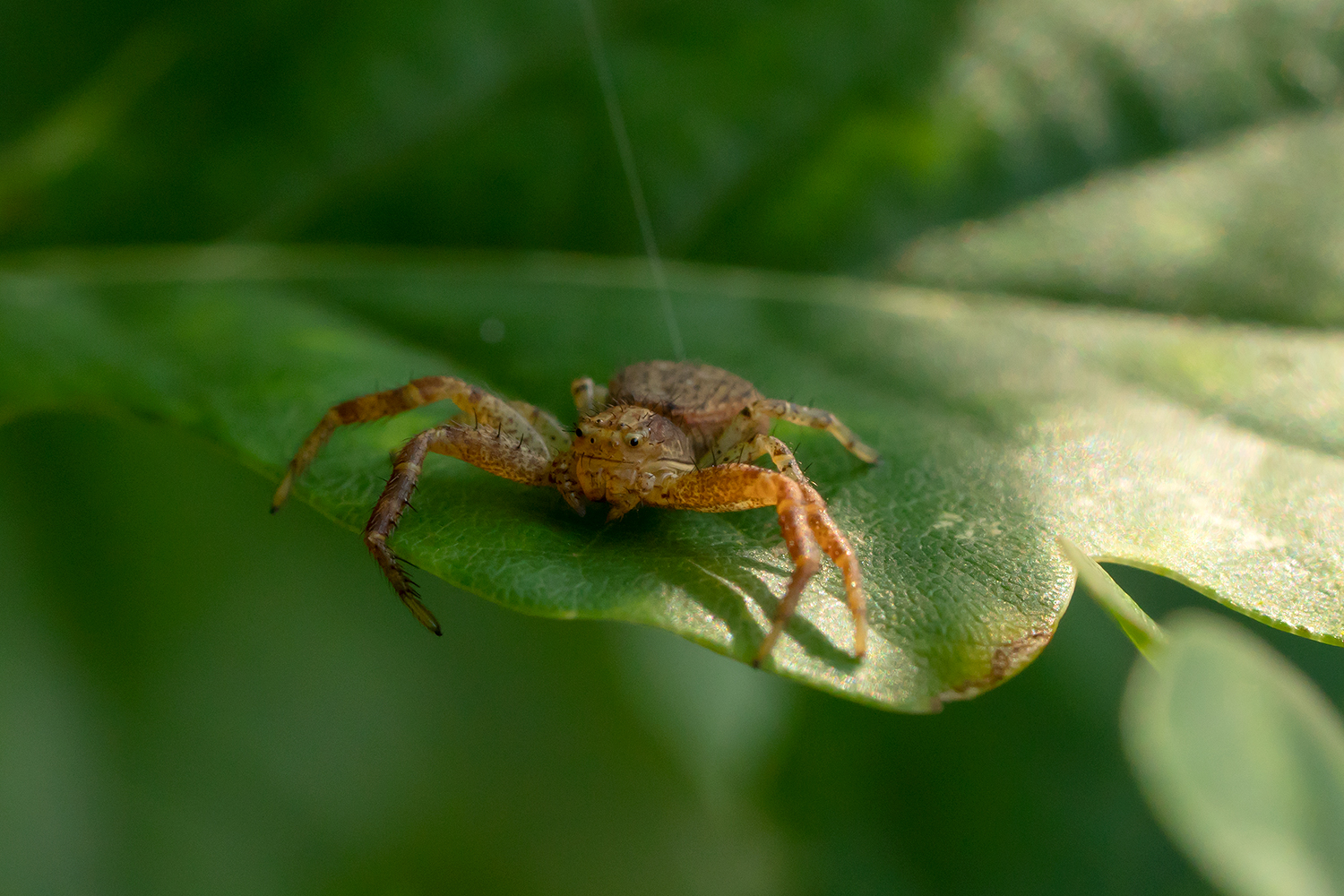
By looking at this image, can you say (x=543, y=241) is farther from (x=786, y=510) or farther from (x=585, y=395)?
(x=786, y=510)

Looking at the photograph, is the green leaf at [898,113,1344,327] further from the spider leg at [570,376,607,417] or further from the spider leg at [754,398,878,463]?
the spider leg at [570,376,607,417]

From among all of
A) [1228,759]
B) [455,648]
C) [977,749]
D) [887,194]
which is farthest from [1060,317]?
[1228,759]

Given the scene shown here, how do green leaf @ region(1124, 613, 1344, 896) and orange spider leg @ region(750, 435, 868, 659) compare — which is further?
orange spider leg @ region(750, 435, 868, 659)

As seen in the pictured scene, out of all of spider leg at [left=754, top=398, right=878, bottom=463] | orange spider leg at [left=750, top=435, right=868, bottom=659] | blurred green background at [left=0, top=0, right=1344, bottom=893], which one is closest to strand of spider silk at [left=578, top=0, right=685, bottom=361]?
blurred green background at [left=0, top=0, right=1344, bottom=893]

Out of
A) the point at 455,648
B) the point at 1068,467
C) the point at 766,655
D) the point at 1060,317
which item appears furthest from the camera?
the point at 455,648

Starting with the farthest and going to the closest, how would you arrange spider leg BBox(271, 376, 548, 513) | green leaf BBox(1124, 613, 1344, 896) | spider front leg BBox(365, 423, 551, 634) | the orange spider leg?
spider leg BBox(271, 376, 548, 513), spider front leg BBox(365, 423, 551, 634), the orange spider leg, green leaf BBox(1124, 613, 1344, 896)

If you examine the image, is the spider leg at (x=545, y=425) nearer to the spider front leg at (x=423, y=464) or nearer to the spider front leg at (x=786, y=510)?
the spider front leg at (x=423, y=464)

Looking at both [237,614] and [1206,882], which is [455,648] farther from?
[1206,882]
